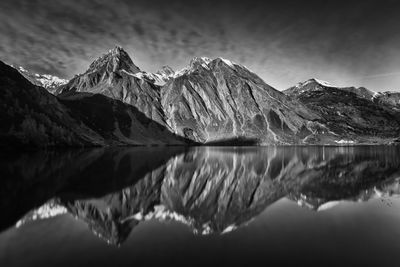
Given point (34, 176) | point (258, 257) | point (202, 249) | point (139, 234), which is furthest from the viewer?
point (34, 176)

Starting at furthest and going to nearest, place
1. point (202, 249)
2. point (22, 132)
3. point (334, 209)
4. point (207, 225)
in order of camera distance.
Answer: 1. point (22, 132)
2. point (334, 209)
3. point (207, 225)
4. point (202, 249)

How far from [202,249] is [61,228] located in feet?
45.3

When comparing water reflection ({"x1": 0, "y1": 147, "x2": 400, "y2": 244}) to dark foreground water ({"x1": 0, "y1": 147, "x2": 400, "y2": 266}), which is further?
water reflection ({"x1": 0, "y1": 147, "x2": 400, "y2": 244})

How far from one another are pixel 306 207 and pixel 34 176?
48594mm

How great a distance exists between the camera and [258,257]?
876 inches

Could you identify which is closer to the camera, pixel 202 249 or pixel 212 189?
pixel 202 249

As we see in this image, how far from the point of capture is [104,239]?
26.4 m

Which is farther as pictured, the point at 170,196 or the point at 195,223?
the point at 170,196

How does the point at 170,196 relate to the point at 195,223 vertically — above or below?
above

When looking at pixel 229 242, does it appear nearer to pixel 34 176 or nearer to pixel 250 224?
pixel 250 224

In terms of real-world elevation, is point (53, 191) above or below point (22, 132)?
below

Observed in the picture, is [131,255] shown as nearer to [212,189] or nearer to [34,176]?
[212,189]

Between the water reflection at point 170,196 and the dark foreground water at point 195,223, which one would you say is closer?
the dark foreground water at point 195,223

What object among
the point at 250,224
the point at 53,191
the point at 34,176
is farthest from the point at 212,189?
the point at 34,176
